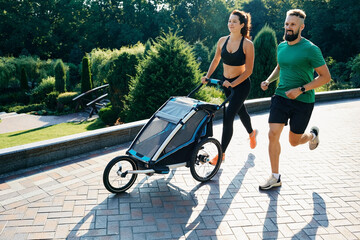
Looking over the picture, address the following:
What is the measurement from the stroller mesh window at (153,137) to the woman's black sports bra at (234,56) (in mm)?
1298

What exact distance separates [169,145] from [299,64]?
73.0 inches

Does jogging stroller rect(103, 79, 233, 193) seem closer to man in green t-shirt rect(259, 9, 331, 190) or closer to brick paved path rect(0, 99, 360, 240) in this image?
brick paved path rect(0, 99, 360, 240)

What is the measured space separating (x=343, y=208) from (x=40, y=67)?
1172 inches

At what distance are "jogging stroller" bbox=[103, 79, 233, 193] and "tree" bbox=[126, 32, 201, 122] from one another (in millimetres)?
3204

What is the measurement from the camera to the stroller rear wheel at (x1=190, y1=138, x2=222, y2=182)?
4.16m

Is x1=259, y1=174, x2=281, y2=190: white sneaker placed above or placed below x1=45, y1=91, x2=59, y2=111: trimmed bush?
above

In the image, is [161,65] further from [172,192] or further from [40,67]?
[40,67]

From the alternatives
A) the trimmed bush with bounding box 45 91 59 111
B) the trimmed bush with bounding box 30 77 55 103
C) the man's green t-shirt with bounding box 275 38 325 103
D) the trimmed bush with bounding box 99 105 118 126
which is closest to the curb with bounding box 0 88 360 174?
the man's green t-shirt with bounding box 275 38 325 103

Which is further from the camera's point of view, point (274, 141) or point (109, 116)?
point (109, 116)

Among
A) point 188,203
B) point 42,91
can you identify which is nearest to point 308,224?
point 188,203

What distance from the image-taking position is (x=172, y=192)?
4.10m

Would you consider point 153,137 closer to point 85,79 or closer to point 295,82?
point 295,82

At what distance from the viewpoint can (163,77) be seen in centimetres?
768

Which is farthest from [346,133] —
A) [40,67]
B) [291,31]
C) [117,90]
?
[40,67]
